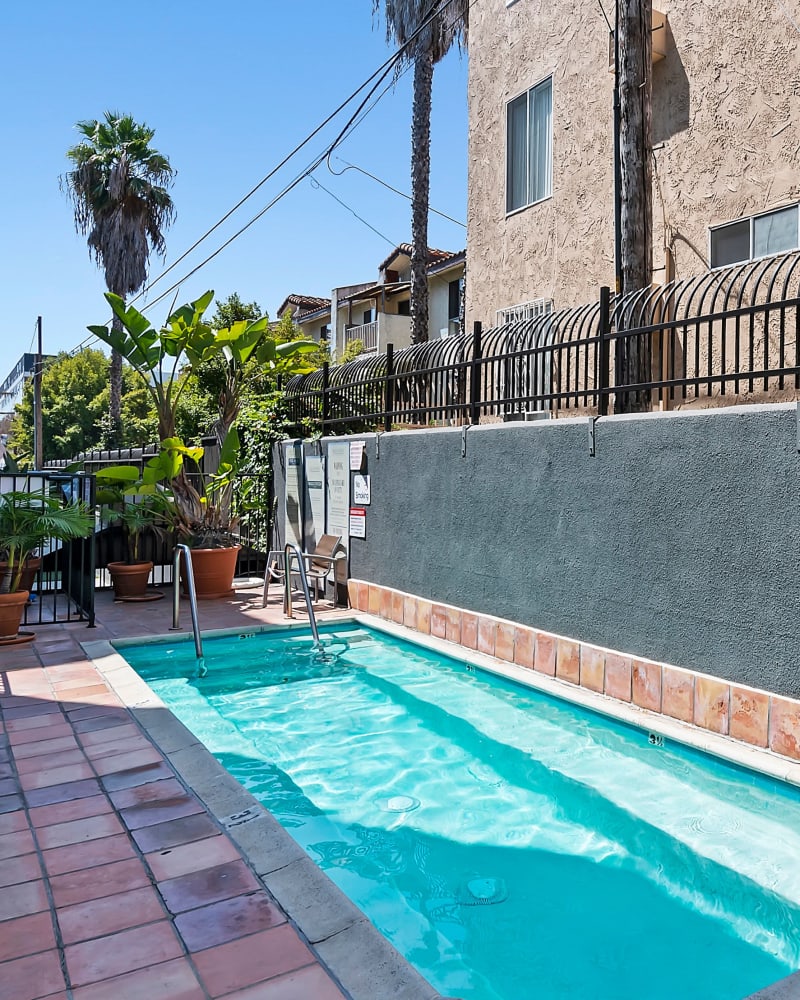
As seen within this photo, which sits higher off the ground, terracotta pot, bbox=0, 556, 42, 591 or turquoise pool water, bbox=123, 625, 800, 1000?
terracotta pot, bbox=0, 556, 42, 591

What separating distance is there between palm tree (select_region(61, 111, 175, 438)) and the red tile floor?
2249cm

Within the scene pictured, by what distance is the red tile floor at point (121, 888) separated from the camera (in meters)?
Result: 2.49

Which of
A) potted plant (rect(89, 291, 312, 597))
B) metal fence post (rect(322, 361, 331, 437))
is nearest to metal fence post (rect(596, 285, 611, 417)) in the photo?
Answer: metal fence post (rect(322, 361, 331, 437))

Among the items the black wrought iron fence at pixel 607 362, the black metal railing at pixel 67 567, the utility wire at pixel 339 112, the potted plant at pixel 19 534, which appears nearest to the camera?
the black wrought iron fence at pixel 607 362

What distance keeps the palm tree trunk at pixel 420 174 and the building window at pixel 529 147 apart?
149 inches

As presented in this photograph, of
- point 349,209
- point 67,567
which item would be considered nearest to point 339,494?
point 67,567

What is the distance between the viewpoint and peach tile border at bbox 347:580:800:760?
188 inches

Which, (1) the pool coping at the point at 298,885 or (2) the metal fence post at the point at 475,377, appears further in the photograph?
(2) the metal fence post at the point at 475,377

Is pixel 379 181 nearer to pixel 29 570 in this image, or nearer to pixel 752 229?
pixel 752 229

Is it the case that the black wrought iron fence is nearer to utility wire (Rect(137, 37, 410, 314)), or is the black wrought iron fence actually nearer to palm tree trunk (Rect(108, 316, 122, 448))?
utility wire (Rect(137, 37, 410, 314))

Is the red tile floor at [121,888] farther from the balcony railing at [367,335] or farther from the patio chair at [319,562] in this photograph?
the balcony railing at [367,335]

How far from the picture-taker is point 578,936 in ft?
10.8

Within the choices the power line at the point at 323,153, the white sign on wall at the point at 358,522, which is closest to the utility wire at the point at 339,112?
the power line at the point at 323,153

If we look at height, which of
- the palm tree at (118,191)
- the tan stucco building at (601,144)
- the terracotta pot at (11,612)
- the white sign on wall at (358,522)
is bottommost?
the terracotta pot at (11,612)
